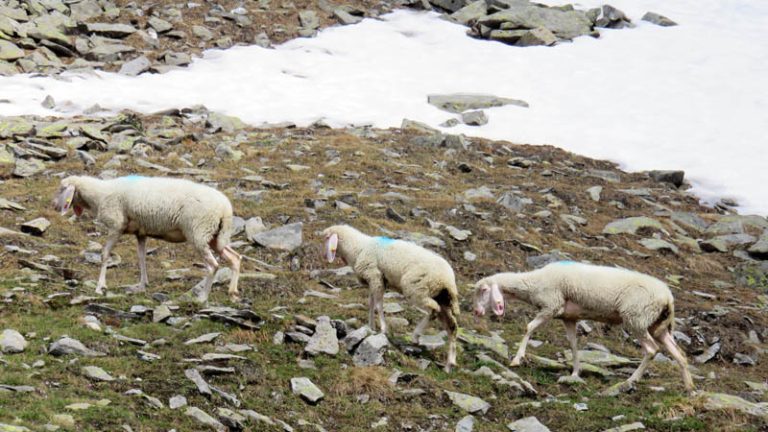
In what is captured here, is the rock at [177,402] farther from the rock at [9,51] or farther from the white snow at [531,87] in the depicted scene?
the rock at [9,51]

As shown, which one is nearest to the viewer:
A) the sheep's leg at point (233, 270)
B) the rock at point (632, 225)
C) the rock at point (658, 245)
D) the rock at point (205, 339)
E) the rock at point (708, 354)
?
the rock at point (205, 339)

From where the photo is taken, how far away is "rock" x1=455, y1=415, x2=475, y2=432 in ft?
35.1

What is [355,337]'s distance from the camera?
12617 millimetres

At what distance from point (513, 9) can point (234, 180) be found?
31.4 metres

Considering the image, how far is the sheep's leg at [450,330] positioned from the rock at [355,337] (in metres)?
1.15

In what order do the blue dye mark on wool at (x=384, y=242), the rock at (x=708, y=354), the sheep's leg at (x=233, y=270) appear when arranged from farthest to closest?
the rock at (x=708, y=354)
the sheep's leg at (x=233, y=270)
the blue dye mark on wool at (x=384, y=242)

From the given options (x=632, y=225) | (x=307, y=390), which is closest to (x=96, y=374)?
(x=307, y=390)

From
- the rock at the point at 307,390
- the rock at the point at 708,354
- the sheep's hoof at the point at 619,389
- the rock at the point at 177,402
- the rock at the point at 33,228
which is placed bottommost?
the rock at the point at 708,354

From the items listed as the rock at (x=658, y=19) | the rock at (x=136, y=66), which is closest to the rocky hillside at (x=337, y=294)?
the rock at (x=136, y=66)

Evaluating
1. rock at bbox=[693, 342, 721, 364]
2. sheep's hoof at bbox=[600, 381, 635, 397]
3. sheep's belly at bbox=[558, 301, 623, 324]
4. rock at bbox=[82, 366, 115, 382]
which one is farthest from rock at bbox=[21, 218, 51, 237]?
rock at bbox=[693, 342, 721, 364]

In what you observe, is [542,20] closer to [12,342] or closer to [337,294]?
[337,294]

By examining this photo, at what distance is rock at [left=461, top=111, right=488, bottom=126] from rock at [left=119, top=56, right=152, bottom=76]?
13.8m

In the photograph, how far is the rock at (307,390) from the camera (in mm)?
10836

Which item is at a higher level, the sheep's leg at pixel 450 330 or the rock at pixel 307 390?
the rock at pixel 307 390
